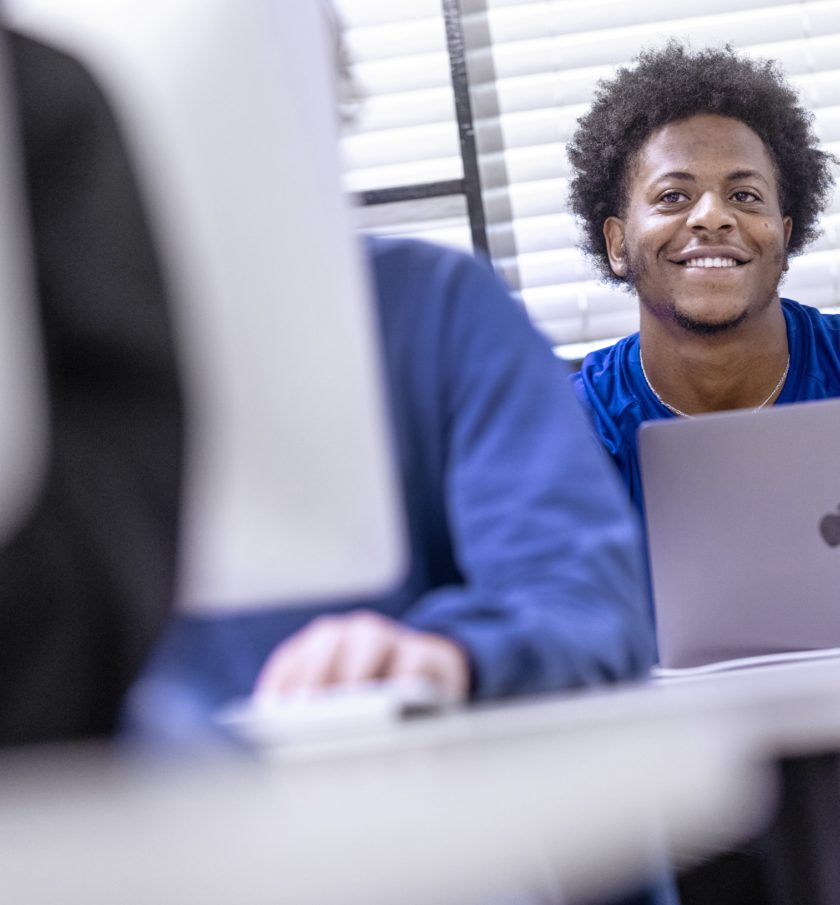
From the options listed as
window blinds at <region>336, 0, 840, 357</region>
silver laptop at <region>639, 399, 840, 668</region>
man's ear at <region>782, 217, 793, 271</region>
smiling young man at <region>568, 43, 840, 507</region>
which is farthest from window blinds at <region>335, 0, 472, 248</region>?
silver laptop at <region>639, 399, 840, 668</region>

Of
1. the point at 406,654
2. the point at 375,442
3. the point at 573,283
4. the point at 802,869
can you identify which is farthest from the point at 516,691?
the point at 573,283

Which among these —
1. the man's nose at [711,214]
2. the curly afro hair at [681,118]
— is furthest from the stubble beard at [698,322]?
the curly afro hair at [681,118]

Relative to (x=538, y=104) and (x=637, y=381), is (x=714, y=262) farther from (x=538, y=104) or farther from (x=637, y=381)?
(x=538, y=104)

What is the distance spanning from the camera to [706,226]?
170cm

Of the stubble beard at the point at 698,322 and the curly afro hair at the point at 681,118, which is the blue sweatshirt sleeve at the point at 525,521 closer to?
the stubble beard at the point at 698,322

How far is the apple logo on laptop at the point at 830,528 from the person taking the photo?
998 millimetres

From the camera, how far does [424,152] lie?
7.09 feet

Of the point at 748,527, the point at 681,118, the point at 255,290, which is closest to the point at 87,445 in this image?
the point at 255,290

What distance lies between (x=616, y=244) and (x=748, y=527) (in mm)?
1013

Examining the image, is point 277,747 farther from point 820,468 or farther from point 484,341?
point 820,468

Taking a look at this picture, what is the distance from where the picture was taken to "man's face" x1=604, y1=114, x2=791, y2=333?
5.60ft

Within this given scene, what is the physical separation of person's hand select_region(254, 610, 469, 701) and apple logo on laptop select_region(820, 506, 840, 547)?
66 centimetres

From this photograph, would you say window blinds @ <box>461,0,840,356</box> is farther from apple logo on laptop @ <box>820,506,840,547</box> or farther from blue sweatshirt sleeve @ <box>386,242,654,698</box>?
blue sweatshirt sleeve @ <box>386,242,654,698</box>

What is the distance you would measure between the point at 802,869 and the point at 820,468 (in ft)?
1.12
